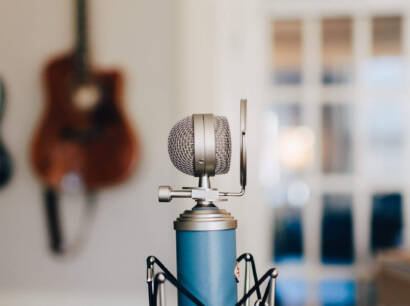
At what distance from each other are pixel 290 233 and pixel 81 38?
1629mm

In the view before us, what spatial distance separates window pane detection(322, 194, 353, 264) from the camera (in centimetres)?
307

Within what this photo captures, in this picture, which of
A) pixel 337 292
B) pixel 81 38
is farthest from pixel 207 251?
pixel 337 292

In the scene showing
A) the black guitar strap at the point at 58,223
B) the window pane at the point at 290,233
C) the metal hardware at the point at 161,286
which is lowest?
the window pane at the point at 290,233

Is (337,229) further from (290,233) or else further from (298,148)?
(298,148)

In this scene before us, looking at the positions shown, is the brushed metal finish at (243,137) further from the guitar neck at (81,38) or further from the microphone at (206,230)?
the guitar neck at (81,38)

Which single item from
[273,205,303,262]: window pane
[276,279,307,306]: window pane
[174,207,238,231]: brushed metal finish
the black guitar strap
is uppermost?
[174,207,238,231]: brushed metal finish

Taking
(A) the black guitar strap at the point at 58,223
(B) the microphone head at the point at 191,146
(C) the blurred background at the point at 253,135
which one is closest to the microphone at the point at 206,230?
(B) the microphone head at the point at 191,146

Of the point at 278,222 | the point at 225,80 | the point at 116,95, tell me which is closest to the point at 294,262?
the point at 278,222

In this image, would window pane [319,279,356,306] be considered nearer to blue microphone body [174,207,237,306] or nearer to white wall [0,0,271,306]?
white wall [0,0,271,306]

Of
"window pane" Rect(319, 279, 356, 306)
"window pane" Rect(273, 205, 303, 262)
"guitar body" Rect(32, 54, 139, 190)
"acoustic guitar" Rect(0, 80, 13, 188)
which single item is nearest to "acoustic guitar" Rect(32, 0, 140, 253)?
"guitar body" Rect(32, 54, 139, 190)

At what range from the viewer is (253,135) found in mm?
2461

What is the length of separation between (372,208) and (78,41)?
1814 mm

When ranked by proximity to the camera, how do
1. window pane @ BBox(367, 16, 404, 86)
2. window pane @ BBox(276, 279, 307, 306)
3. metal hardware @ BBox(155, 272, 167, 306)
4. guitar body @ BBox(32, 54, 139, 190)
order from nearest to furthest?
metal hardware @ BBox(155, 272, 167, 306) → guitar body @ BBox(32, 54, 139, 190) → window pane @ BBox(367, 16, 404, 86) → window pane @ BBox(276, 279, 307, 306)

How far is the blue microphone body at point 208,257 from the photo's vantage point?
0.58m
